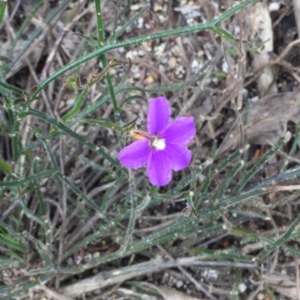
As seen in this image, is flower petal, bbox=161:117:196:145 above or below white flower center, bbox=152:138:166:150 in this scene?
above

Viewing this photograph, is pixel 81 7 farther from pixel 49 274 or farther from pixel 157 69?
pixel 49 274

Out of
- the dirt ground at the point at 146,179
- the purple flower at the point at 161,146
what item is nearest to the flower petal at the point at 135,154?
the purple flower at the point at 161,146

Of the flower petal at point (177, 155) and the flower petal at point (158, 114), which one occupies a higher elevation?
the flower petal at point (158, 114)

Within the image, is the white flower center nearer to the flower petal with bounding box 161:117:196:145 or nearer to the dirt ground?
the flower petal with bounding box 161:117:196:145

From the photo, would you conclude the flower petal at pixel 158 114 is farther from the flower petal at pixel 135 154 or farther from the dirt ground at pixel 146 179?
the dirt ground at pixel 146 179

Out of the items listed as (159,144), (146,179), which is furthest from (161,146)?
(146,179)

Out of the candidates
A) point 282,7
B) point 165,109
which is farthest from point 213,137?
A: point 165,109

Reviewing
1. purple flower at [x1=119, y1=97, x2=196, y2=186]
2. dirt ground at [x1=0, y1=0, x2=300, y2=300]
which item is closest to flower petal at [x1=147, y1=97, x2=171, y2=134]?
purple flower at [x1=119, y1=97, x2=196, y2=186]
